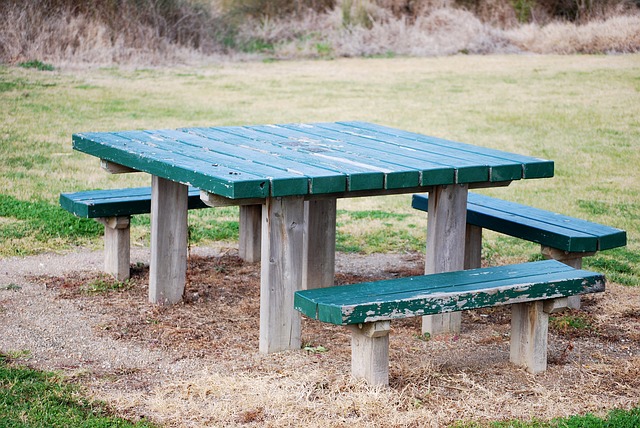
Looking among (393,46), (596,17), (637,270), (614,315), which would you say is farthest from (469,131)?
(596,17)

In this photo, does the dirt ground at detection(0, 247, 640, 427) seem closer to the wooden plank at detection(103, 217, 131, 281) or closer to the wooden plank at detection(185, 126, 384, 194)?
the wooden plank at detection(103, 217, 131, 281)

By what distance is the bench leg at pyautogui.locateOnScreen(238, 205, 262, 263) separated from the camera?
6.91 m

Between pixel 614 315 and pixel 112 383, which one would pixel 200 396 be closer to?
pixel 112 383

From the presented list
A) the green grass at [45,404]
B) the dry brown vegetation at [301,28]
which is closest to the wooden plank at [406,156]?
the green grass at [45,404]

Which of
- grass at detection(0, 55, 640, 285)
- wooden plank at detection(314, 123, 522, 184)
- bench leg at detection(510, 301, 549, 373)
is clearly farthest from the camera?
grass at detection(0, 55, 640, 285)

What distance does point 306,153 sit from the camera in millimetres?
5359

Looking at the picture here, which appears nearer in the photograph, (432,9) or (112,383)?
(112,383)

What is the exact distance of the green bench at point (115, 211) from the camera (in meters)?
6.18

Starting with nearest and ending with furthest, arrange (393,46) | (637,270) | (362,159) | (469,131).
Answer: (362,159)
(637,270)
(469,131)
(393,46)

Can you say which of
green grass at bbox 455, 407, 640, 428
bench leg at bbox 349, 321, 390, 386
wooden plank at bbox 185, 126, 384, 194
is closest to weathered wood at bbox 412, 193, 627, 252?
wooden plank at bbox 185, 126, 384, 194

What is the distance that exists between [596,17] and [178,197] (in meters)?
18.8

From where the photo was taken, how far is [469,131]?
1327 cm

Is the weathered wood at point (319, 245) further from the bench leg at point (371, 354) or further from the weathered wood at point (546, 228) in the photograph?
the bench leg at point (371, 354)

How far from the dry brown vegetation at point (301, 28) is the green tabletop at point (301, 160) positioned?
12.5 m
